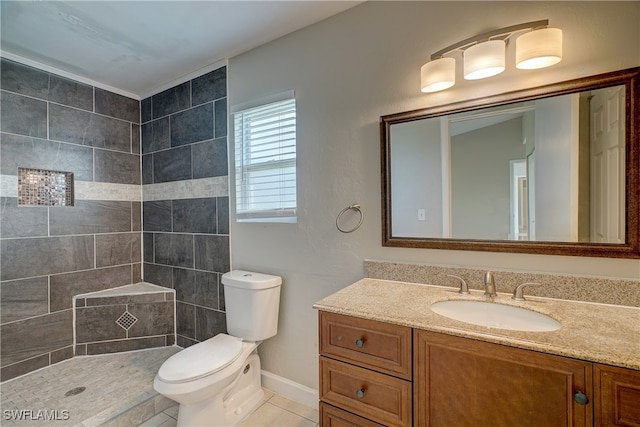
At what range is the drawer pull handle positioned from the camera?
78 centimetres

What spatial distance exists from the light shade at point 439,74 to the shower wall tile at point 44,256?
282 centimetres

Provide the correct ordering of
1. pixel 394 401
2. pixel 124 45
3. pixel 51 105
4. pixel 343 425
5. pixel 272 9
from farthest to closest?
1. pixel 51 105
2. pixel 124 45
3. pixel 272 9
4. pixel 343 425
5. pixel 394 401

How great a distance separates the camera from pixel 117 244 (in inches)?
105

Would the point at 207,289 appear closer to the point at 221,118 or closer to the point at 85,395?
the point at 85,395

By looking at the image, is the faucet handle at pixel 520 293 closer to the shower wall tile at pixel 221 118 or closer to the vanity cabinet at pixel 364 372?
the vanity cabinet at pixel 364 372

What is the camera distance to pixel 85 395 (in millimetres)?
1857

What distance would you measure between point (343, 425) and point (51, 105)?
2973 millimetres

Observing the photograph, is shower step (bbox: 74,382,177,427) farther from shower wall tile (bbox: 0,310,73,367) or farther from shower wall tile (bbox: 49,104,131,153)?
shower wall tile (bbox: 49,104,131,153)

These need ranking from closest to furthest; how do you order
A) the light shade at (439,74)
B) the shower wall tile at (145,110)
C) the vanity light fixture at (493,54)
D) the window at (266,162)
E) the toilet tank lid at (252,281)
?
the vanity light fixture at (493,54) < the light shade at (439,74) < the toilet tank lid at (252,281) < the window at (266,162) < the shower wall tile at (145,110)

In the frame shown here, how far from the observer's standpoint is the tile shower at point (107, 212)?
211cm

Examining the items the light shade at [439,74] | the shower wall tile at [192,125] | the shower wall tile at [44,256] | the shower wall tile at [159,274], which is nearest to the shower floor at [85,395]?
the shower wall tile at [159,274]

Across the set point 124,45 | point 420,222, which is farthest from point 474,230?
point 124,45

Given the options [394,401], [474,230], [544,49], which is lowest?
[394,401]

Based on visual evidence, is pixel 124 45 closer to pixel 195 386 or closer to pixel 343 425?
pixel 195 386
